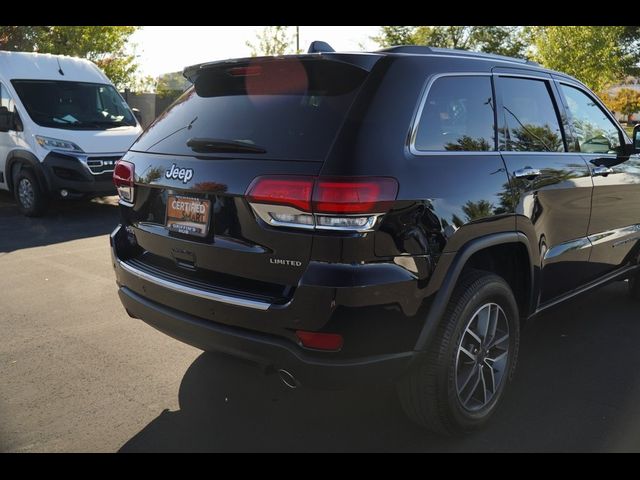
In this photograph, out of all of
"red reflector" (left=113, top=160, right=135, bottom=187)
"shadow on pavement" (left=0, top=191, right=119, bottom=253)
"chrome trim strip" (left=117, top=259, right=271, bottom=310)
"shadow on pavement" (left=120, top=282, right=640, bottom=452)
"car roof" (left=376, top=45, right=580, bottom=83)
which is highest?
"car roof" (left=376, top=45, right=580, bottom=83)

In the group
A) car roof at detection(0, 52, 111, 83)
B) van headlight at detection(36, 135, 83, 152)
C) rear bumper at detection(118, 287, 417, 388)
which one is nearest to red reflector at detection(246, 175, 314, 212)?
rear bumper at detection(118, 287, 417, 388)

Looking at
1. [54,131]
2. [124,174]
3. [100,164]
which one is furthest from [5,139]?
[124,174]

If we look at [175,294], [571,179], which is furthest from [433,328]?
[571,179]

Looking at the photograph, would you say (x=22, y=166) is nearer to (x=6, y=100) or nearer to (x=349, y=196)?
(x=6, y=100)

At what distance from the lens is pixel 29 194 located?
28.6ft

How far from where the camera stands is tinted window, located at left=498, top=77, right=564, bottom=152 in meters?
3.36

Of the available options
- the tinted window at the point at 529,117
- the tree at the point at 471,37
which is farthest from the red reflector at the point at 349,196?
the tree at the point at 471,37

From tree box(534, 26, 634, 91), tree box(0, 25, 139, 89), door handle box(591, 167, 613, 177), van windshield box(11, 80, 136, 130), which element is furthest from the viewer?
tree box(534, 26, 634, 91)

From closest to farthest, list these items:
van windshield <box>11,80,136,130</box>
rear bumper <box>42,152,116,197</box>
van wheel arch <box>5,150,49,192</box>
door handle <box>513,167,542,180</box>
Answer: door handle <box>513,167,542,180</box>, rear bumper <box>42,152,116,197</box>, van wheel arch <box>5,150,49,192</box>, van windshield <box>11,80,136,130</box>

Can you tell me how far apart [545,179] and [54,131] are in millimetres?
7285

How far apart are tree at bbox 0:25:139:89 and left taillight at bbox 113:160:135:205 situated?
1780cm

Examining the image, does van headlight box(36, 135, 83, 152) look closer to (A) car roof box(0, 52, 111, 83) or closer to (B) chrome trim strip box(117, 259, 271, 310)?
(A) car roof box(0, 52, 111, 83)

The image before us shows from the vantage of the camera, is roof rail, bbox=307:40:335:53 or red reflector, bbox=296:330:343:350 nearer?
red reflector, bbox=296:330:343:350

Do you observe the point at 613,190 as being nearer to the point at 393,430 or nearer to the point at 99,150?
the point at 393,430
